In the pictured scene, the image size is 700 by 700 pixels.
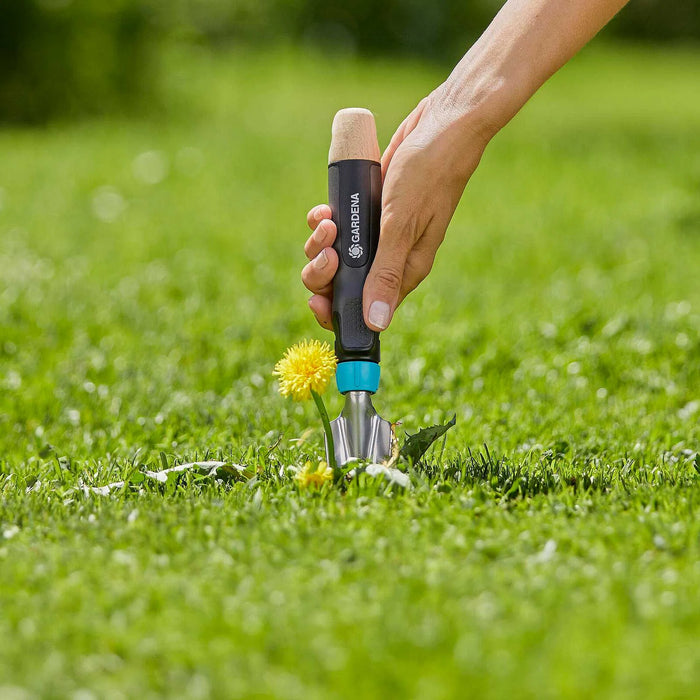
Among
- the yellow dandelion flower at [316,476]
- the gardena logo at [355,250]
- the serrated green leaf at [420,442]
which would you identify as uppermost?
the gardena logo at [355,250]

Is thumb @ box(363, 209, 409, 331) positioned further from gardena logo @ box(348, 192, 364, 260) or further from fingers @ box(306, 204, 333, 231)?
fingers @ box(306, 204, 333, 231)

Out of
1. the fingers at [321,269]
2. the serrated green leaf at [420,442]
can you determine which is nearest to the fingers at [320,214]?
the fingers at [321,269]

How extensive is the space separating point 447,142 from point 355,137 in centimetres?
23

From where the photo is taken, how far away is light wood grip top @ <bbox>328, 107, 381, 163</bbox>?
2.46 metres

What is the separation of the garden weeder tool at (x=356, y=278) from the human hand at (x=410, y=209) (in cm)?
3

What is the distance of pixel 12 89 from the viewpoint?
9.51 metres

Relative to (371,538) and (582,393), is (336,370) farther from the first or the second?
(582,393)

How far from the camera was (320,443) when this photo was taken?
9.39 ft

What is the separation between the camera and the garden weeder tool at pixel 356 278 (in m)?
2.43

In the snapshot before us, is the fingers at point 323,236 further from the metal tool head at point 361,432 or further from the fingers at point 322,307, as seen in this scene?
the metal tool head at point 361,432

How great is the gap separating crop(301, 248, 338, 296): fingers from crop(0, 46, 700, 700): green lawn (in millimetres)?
486

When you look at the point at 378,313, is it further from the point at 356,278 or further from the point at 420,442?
the point at 420,442

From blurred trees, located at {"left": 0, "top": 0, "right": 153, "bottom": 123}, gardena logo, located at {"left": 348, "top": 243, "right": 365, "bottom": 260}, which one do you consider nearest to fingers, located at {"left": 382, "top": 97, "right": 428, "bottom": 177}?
gardena logo, located at {"left": 348, "top": 243, "right": 365, "bottom": 260}

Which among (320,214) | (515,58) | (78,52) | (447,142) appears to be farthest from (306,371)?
(78,52)
